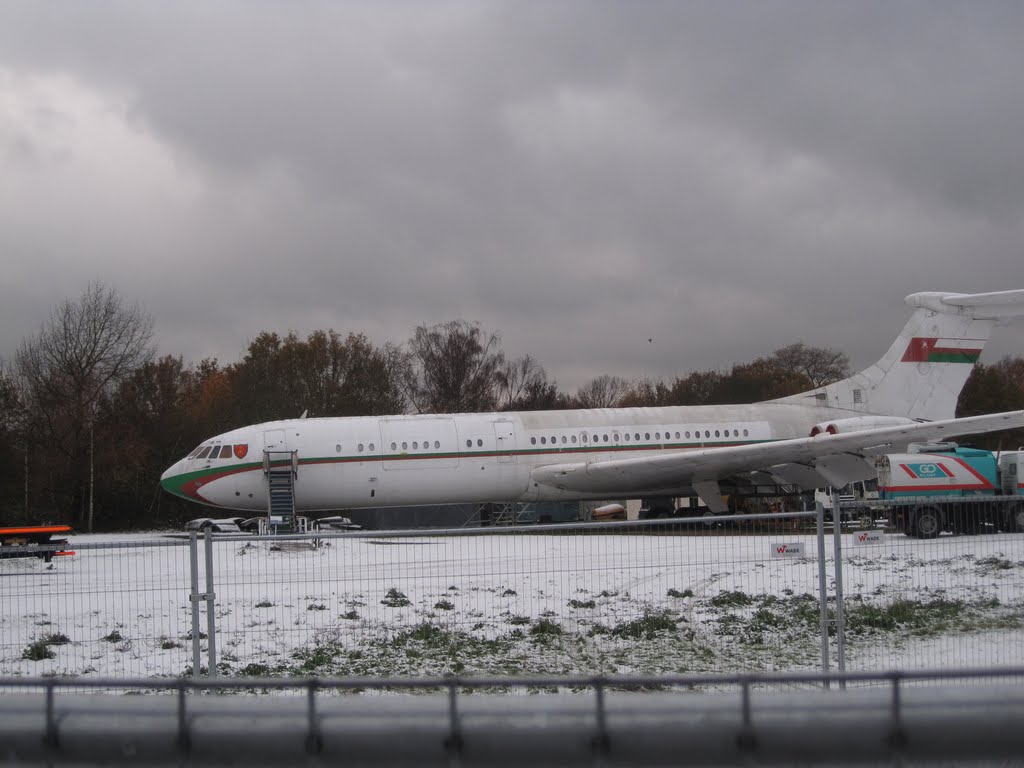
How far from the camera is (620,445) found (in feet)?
95.6

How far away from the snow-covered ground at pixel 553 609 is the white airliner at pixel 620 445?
1764 cm

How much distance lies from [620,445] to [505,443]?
11.7ft

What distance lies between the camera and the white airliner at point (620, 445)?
26.6m

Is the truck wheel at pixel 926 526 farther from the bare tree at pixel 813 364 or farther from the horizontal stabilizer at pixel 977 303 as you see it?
the bare tree at pixel 813 364

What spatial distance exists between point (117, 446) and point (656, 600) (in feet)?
121

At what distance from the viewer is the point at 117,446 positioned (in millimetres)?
41000

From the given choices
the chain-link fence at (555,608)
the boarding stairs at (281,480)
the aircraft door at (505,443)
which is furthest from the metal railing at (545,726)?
the aircraft door at (505,443)

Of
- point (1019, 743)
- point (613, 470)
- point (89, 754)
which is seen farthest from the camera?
point (613, 470)

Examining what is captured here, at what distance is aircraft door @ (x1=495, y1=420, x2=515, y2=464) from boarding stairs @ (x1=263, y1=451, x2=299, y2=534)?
5.69 meters

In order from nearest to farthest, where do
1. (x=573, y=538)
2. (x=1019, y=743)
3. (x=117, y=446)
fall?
1. (x=1019, y=743)
2. (x=573, y=538)
3. (x=117, y=446)

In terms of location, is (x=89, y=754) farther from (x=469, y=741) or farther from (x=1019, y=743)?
(x=1019, y=743)

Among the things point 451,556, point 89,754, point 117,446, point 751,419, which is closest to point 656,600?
point 451,556

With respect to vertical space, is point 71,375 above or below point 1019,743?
above

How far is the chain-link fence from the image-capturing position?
8555 mm
